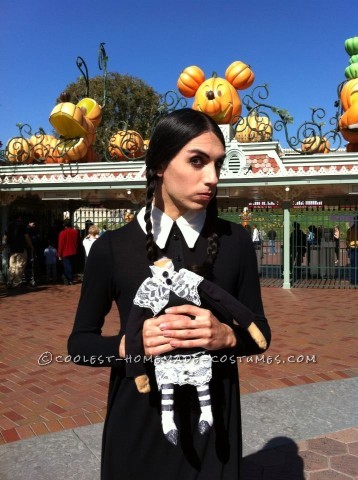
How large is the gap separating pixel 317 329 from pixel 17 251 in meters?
7.50

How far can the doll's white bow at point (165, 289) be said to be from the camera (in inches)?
46.8

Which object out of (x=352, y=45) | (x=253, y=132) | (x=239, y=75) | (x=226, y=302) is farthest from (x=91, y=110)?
(x=226, y=302)

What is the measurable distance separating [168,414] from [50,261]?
12468mm

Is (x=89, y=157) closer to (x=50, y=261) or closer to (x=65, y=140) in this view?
(x=65, y=140)

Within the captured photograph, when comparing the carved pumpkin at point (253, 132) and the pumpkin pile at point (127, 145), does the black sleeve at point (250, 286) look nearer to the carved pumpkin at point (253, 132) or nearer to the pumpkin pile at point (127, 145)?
the carved pumpkin at point (253, 132)

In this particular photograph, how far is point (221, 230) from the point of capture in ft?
4.67

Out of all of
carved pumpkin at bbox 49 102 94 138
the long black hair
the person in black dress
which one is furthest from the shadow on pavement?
carved pumpkin at bbox 49 102 94 138

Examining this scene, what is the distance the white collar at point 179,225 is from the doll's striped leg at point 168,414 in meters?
0.41

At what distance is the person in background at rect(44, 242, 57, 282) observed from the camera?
12945 mm

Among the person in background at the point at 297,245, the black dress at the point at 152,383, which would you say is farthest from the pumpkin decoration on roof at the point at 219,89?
the black dress at the point at 152,383

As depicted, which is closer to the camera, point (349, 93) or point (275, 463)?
point (275, 463)

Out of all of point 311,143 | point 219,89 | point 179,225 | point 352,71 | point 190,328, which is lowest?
point 190,328

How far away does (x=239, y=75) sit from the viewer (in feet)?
45.7

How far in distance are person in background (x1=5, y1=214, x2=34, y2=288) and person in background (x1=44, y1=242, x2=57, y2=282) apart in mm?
1718
